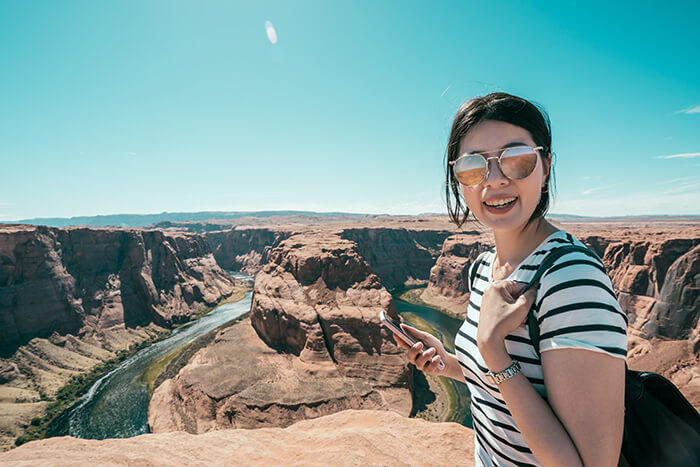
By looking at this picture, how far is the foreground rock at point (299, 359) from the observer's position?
89.6ft

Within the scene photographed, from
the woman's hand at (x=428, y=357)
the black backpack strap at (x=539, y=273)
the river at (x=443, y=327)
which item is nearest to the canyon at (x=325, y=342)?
the river at (x=443, y=327)

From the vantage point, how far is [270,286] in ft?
144

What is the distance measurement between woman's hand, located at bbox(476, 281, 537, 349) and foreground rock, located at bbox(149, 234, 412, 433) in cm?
2905

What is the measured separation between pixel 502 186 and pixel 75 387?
56021 mm

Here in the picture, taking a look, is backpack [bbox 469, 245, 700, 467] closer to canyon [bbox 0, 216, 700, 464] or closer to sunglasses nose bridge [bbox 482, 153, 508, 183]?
sunglasses nose bridge [bbox 482, 153, 508, 183]

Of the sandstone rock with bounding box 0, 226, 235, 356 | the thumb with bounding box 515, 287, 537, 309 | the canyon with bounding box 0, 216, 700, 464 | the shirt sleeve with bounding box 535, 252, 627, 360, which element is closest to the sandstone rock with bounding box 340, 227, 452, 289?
the canyon with bounding box 0, 216, 700, 464

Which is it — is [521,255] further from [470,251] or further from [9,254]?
[470,251]

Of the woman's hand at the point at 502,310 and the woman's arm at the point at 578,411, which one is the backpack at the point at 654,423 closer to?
the woman's hand at the point at 502,310

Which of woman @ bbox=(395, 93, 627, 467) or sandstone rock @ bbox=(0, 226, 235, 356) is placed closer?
woman @ bbox=(395, 93, 627, 467)

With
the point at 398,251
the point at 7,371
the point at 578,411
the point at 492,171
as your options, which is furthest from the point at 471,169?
the point at 398,251

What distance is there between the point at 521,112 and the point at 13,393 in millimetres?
57220

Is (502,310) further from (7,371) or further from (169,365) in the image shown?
(7,371)

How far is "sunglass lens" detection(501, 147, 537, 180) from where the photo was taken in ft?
6.56

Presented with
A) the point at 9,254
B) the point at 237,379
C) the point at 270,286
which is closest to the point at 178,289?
the point at 9,254
